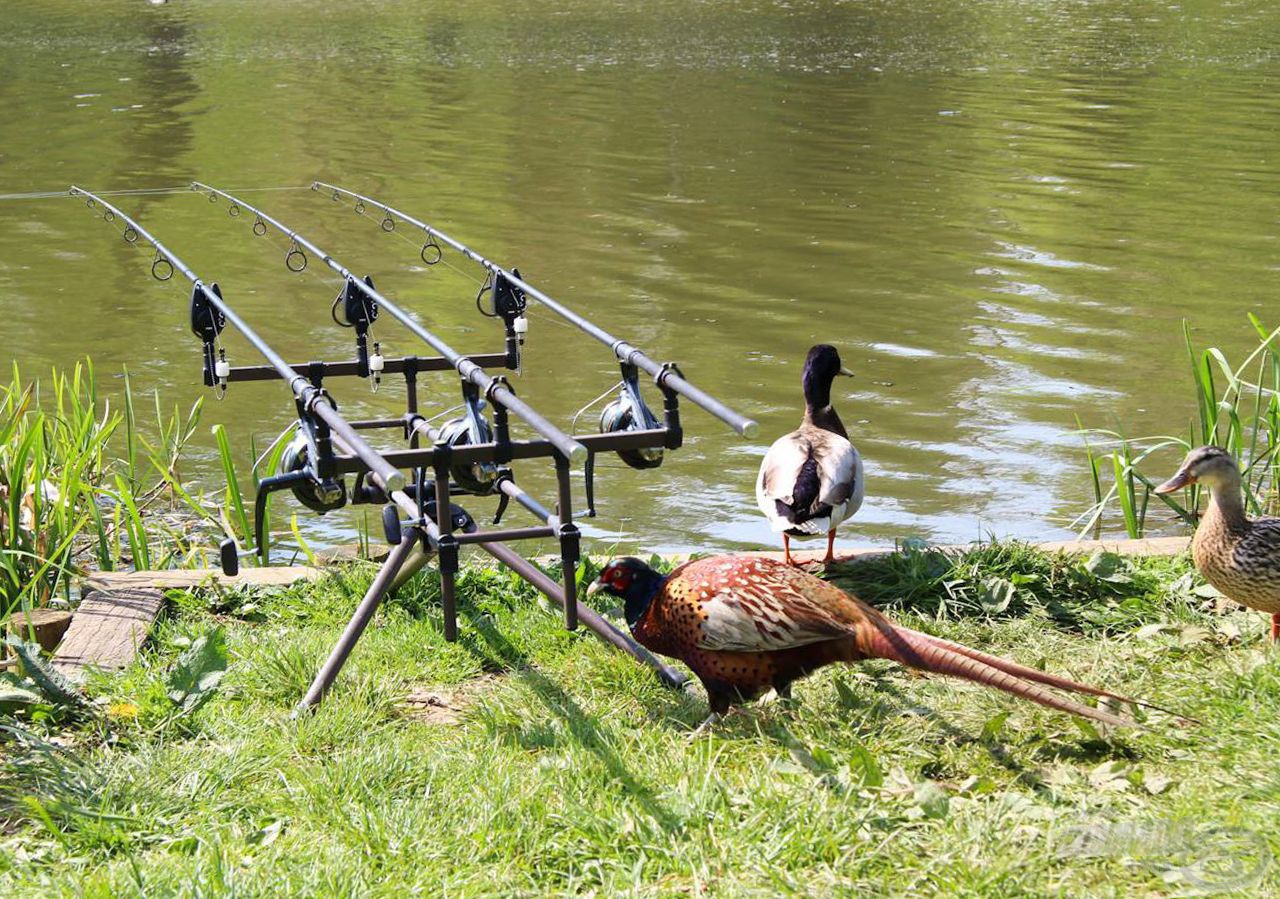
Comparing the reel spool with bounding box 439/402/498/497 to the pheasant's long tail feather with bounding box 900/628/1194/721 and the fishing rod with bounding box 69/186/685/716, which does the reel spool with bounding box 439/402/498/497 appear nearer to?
the fishing rod with bounding box 69/186/685/716

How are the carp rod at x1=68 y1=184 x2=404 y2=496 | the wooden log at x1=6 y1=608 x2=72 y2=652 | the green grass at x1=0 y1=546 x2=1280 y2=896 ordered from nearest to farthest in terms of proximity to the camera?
1. the green grass at x1=0 y1=546 x2=1280 y2=896
2. the carp rod at x1=68 y1=184 x2=404 y2=496
3. the wooden log at x1=6 y1=608 x2=72 y2=652

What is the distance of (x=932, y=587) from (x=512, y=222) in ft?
31.4

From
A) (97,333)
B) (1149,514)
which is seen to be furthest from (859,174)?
(1149,514)

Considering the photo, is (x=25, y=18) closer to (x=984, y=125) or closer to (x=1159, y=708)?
(x=984, y=125)

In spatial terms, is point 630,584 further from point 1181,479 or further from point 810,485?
point 1181,479

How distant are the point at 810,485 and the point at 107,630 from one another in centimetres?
228

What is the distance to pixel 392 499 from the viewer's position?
407 cm

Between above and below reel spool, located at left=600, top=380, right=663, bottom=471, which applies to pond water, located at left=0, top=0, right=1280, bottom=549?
below

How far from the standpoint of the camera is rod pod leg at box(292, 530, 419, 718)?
385cm

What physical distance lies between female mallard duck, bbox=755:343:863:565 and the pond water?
0.71 m

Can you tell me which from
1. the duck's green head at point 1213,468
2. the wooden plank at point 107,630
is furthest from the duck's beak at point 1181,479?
the wooden plank at point 107,630

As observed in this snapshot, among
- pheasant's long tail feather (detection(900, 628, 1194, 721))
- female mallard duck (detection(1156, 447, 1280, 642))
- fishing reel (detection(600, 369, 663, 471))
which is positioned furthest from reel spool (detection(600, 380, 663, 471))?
female mallard duck (detection(1156, 447, 1280, 642))

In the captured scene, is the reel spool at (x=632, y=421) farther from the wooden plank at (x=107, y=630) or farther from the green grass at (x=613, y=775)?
the wooden plank at (x=107, y=630)

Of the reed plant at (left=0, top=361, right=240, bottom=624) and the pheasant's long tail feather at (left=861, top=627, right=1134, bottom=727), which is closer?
the pheasant's long tail feather at (left=861, top=627, right=1134, bottom=727)
